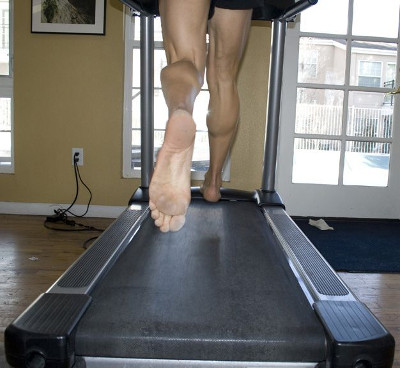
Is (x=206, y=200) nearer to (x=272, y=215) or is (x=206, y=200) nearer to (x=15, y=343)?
(x=272, y=215)

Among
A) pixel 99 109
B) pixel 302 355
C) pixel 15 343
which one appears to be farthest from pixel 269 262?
pixel 99 109

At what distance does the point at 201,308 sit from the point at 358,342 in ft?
0.99

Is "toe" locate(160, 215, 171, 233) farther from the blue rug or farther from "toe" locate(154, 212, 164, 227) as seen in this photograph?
the blue rug

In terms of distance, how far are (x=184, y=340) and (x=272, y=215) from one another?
3.36 feet

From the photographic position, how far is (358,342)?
32.2 inches

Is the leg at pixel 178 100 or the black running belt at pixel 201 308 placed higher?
the leg at pixel 178 100

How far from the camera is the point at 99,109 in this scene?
9.85 feet

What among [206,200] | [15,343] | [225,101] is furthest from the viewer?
[206,200]

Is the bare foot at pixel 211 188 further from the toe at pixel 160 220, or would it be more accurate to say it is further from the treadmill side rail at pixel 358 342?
the treadmill side rail at pixel 358 342

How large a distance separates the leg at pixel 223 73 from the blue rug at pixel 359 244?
0.86 m

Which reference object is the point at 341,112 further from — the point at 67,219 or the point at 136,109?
the point at 67,219

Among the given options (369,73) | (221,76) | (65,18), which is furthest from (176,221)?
(369,73)

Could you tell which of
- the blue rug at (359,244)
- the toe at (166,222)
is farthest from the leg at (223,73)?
the blue rug at (359,244)

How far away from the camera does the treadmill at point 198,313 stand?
835 millimetres
